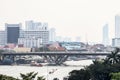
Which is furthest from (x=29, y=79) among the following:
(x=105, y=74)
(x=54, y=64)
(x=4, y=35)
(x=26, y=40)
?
(x=4, y=35)

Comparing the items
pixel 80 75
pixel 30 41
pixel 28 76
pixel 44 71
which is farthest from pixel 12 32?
pixel 28 76

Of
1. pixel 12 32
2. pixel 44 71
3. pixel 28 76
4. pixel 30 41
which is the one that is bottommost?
pixel 44 71

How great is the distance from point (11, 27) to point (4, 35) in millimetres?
8004

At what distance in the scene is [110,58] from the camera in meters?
44.5

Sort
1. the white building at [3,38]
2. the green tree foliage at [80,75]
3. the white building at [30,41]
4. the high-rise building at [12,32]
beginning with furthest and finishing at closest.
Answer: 1. the white building at [3,38]
2. the high-rise building at [12,32]
3. the white building at [30,41]
4. the green tree foliage at [80,75]

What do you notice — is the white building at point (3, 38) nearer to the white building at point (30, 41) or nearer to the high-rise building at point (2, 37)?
the high-rise building at point (2, 37)

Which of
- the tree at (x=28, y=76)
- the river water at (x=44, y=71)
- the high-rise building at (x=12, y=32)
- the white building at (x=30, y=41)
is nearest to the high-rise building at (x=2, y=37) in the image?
the high-rise building at (x=12, y=32)

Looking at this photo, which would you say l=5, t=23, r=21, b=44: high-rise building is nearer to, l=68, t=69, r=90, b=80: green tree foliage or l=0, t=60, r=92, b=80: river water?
l=0, t=60, r=92, b=80: river water

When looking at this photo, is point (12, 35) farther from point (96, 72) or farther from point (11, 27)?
point (96, 72)

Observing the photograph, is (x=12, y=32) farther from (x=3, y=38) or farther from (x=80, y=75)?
(x=80, y=75)

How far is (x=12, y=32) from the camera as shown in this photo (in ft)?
404

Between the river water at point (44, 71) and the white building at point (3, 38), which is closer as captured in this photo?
the river water at point (44, 71)

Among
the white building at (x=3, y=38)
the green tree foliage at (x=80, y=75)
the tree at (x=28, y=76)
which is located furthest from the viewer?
the white building at (x=3, y=38)

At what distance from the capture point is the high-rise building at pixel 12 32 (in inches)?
4830
